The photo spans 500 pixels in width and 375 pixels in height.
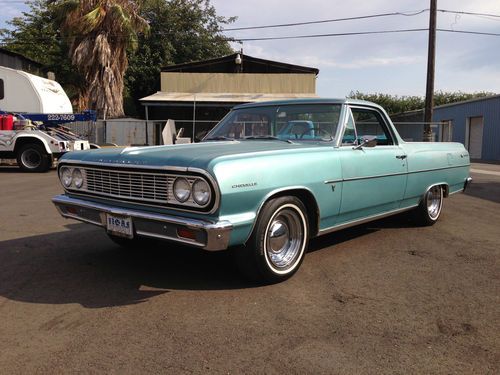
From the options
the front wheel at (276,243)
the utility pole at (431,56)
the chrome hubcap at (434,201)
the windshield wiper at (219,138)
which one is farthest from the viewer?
the utility pole at (431,56)

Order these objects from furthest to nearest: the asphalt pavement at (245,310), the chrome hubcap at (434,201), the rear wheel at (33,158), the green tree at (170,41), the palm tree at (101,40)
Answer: the green tree at (170,41) → the palm tree at (101,40) → the rear wheel at (33,158) → the chrome hubcap at (434,201) → the asphalt pavement at (245,310)

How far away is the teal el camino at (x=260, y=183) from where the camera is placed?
3.32m

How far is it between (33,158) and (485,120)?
21.4m

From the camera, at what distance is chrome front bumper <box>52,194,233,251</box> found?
320cm

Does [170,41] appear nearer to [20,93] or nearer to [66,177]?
→ [20,93]

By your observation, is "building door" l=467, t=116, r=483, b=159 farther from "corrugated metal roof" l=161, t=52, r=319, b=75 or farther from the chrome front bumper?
the chrome front bumper

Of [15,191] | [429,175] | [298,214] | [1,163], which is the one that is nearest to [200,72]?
[1,163]

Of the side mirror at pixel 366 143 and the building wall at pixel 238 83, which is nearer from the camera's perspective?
the side mirror at pixel 366 143

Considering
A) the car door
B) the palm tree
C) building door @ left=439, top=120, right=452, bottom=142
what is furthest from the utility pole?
the palm tree

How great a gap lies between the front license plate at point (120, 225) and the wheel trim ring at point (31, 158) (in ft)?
37.2

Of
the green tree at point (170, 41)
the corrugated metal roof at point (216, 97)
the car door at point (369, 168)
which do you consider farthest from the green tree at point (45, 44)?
the car door at point (369, 168)

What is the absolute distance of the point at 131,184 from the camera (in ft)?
12.2

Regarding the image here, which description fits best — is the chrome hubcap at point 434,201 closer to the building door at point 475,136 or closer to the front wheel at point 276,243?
the front wheel at point 276,243

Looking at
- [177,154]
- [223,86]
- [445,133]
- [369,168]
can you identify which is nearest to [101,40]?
[223,86]
